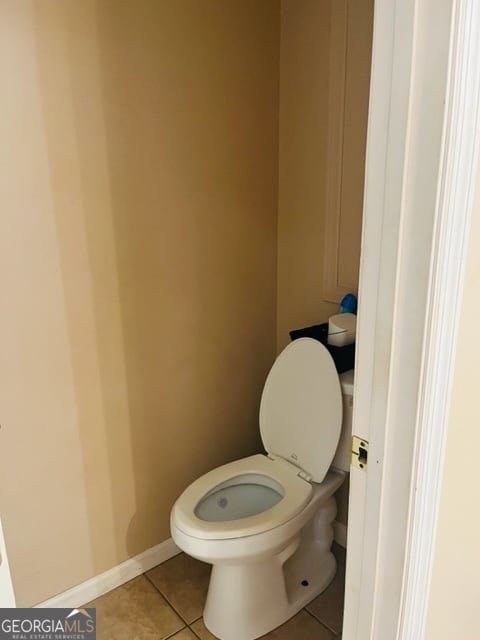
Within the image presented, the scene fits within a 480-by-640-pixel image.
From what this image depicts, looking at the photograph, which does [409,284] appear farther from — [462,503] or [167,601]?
[167,601]

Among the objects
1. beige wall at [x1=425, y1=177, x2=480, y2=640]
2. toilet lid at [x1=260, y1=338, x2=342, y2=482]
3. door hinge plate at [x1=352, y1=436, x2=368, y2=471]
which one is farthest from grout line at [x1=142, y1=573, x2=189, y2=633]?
door hinge plate at [x1=352, y1=436, x2=368, y2=471]

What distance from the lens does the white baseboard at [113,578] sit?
1.68m

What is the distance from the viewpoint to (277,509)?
1523mm

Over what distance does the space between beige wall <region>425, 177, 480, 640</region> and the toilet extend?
549 mm

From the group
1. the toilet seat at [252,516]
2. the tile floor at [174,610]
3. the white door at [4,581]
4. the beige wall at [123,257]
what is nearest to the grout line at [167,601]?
the tile floor at [174,610]

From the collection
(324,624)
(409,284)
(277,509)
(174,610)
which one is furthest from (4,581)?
(324,624)

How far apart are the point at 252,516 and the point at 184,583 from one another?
1.65ft

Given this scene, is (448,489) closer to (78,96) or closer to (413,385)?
(413,385)

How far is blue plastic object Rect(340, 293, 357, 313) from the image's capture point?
1729 mm

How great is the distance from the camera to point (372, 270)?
758mm

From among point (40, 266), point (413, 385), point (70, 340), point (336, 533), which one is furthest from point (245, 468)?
point (413, 385)

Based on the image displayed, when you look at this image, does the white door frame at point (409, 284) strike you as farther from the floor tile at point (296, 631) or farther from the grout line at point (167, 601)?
the grout line at point (167, 601)

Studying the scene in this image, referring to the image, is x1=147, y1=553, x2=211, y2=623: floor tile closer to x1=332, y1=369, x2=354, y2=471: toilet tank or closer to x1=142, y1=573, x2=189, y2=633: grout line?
x1=142, y1=573, x2=189, y2=633: grout line

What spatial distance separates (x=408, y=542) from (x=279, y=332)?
1346 millimetres
